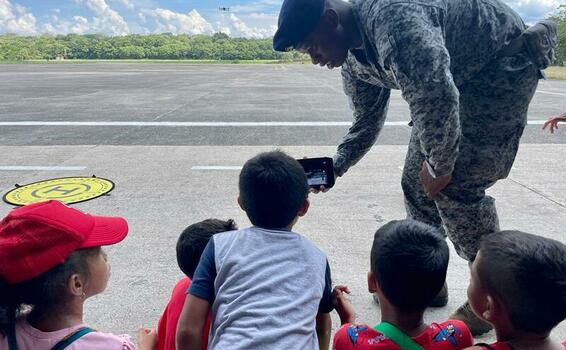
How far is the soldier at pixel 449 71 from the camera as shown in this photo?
197 cm

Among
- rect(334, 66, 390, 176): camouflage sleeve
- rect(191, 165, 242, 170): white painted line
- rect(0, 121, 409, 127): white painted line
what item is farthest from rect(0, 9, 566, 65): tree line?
rect(334, 66, 390, 176): camouflage sleeve

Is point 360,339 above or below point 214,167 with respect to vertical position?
above

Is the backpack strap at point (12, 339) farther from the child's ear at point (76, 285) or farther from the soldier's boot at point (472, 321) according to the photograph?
the soldier's boot at point (472, 321)

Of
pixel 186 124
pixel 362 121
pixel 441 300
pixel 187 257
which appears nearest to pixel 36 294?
pixel 187 257

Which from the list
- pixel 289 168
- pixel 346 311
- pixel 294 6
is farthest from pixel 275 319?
pixel 294 6

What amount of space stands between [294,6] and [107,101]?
41.5 ft

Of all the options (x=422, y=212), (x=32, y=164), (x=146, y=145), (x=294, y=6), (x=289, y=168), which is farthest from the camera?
(x=146, y=145)

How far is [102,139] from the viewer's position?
7.89 metres

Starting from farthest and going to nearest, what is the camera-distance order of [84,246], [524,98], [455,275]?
[455,275] < [524,98] < [84,246]

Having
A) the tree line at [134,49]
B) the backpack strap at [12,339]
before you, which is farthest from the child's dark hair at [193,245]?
the tree line at [134,49]

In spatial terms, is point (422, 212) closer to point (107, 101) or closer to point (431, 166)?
point (431, 166)

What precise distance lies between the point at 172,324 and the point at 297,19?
4.33ft

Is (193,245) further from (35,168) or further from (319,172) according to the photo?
(35,168)

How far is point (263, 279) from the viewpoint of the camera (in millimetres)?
1619
